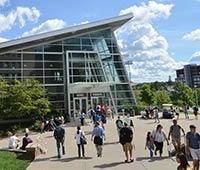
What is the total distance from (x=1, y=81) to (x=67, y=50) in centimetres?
1038

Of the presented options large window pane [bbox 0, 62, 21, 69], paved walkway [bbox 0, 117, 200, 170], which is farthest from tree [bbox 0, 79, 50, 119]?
paved walkway [bbox 0, 117, 200, 170]

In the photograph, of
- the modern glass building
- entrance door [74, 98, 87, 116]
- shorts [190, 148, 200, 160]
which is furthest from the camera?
entrance door [74, 98, 87, 116]

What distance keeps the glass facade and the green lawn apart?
2521cm

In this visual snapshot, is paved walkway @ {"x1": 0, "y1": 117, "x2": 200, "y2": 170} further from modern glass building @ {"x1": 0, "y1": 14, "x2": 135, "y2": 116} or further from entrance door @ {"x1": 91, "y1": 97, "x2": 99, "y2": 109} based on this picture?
entrance door @ {"x1": 91, "y1": 97, "x2": 99, "y2": 109}

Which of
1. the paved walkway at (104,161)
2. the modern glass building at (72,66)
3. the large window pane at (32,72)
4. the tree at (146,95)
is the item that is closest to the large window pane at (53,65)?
the modern glass building at (72,66)

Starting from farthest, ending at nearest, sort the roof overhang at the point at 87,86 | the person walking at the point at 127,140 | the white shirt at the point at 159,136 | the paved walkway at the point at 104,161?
the roof overhang at the point at 87,86 → the white shirt at the point at 159,136 → the person walking at the point at 127,140 → the paved walkway at the point at 104,161

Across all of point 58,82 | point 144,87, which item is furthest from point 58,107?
point 144,87

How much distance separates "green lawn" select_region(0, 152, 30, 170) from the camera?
51.4 feet

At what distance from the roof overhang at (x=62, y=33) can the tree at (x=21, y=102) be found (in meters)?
6.96

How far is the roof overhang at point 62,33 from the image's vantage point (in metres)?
42.8

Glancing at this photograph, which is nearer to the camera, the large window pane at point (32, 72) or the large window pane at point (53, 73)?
the large window pane at point (32, 72)

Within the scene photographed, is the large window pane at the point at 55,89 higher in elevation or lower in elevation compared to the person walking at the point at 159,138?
higher

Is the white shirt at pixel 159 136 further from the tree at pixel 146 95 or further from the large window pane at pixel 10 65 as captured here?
the tree at pixel 146 95

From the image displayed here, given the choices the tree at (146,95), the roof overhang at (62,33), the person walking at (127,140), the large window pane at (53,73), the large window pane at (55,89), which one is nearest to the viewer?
the person walking at (127,140)
